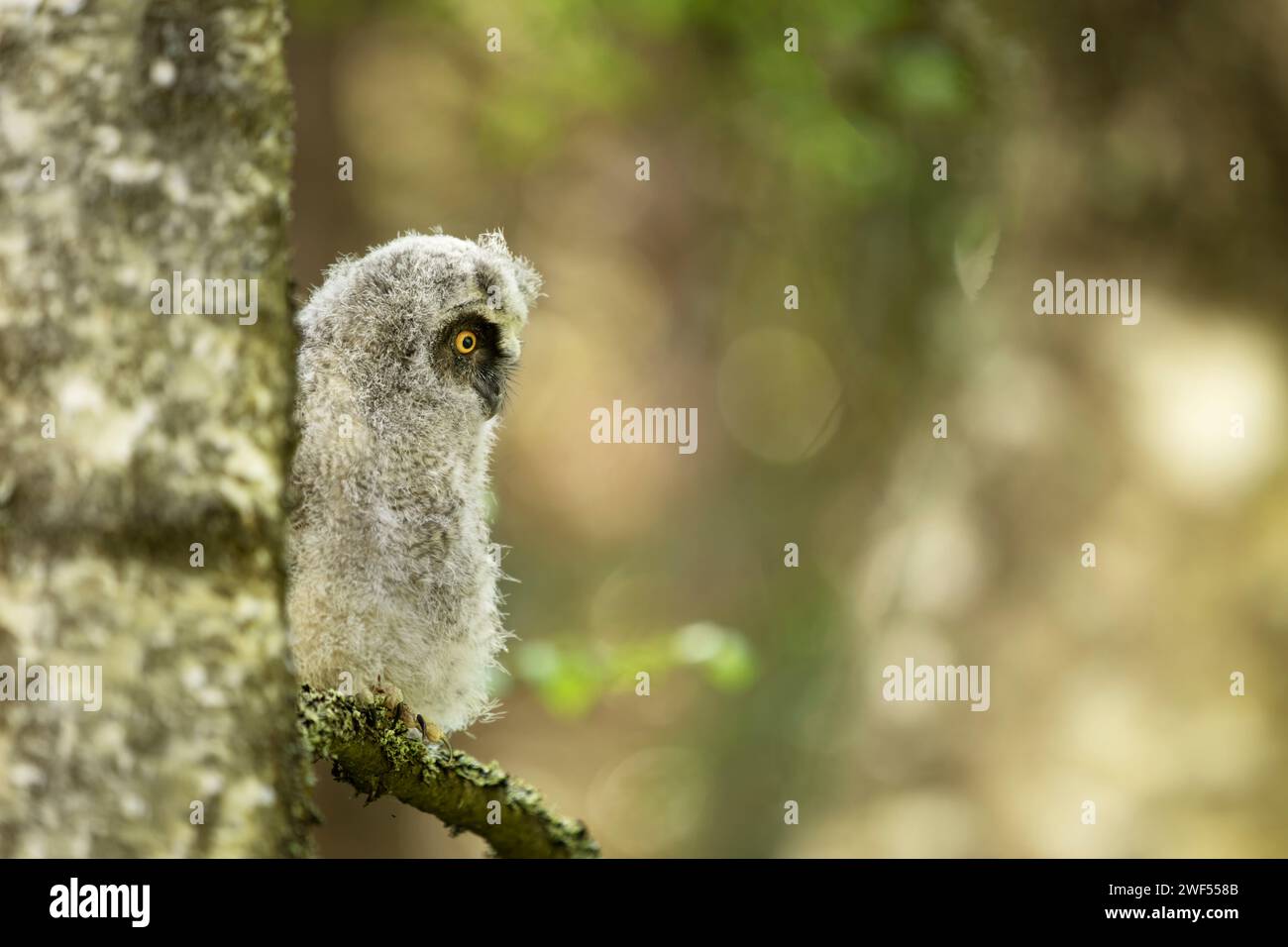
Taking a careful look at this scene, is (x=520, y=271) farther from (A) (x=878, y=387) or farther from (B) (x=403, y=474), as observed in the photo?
(A) (x=878, y=387)

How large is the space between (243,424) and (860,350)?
6727mm

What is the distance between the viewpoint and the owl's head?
2797mm

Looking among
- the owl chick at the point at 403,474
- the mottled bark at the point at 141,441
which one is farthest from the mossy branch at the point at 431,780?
the mottled bark at the point at 141,441

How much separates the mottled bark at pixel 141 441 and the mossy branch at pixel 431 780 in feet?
2.33

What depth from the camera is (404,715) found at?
245 centimetres

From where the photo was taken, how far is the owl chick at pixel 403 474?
2.57 m

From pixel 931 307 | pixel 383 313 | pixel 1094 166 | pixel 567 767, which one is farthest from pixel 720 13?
pixel 567 767

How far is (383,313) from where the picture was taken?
282 cm

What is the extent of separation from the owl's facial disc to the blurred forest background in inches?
30.8

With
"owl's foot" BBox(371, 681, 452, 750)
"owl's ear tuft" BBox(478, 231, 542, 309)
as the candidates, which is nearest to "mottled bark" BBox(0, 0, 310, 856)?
"owl's foot" BBox(371, 681, 452, 750)

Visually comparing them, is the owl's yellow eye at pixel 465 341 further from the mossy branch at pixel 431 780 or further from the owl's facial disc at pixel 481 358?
the mossy branch at pixel 431 780

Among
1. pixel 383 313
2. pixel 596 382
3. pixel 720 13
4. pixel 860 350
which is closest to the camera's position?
pixel 383 313

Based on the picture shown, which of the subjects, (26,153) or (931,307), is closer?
(26,153)
